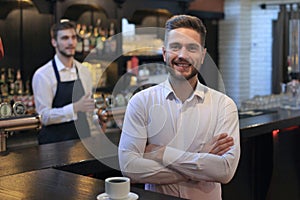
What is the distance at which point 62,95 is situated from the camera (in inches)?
150

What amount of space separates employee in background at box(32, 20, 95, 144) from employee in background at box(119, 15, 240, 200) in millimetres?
1506

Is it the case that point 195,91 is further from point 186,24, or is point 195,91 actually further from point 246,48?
point 246,48

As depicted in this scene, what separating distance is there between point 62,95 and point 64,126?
25 centimetres

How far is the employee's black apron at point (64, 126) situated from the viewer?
3713 millimetres

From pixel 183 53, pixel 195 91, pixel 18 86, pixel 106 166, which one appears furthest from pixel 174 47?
pixel 18 86

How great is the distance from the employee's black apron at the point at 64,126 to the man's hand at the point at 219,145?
65.8 inches

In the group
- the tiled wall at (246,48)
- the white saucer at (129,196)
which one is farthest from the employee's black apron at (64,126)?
the tiled wall at (246,48)

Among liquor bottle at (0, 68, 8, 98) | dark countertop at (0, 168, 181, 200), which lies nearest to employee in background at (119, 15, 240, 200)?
dark countertop at (0, 168, 181, 200)

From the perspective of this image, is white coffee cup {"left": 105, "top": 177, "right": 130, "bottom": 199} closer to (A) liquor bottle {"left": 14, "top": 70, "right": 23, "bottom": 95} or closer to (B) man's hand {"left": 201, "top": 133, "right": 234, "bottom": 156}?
(B) man's hand {"left": 201, "top": 133, "right": 234, "bottom": 156}

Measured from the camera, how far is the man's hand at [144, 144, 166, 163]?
2033 mm

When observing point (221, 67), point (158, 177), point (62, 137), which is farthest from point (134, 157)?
point (221, 67)

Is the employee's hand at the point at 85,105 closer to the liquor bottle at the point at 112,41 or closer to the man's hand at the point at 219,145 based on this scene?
the man's hand at the point at 219,145

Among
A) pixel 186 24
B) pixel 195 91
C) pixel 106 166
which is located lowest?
pixel 106 166

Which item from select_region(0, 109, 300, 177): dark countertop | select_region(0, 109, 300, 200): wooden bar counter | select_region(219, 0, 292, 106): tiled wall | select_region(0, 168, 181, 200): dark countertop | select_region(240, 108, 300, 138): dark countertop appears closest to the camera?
select_region(0, 168, 181, 200): dark countertop
